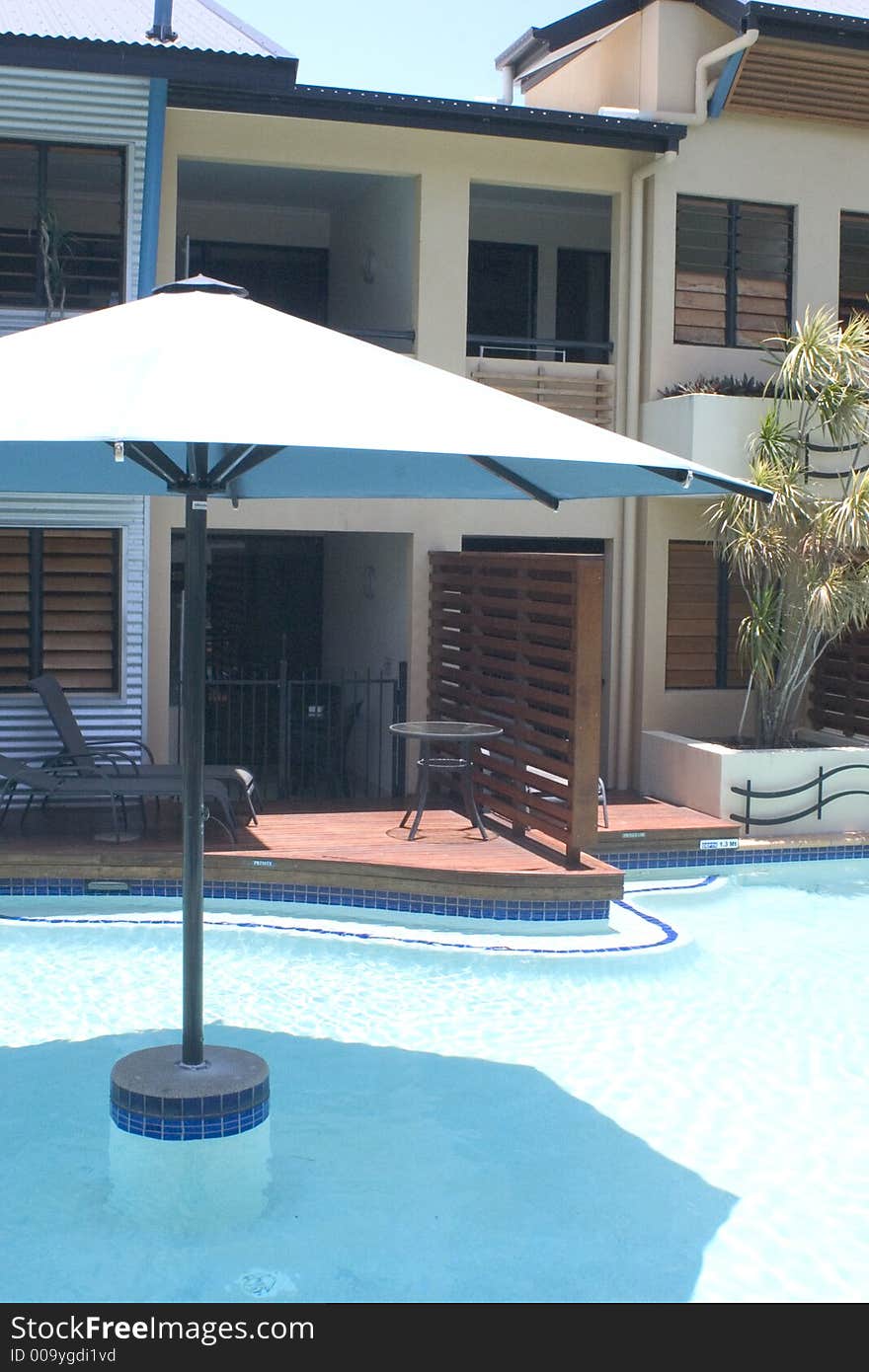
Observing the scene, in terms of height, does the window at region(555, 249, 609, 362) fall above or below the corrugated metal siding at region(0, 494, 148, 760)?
above

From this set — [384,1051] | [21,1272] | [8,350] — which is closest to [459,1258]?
[21,1272]

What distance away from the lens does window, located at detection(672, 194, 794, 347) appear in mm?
15969

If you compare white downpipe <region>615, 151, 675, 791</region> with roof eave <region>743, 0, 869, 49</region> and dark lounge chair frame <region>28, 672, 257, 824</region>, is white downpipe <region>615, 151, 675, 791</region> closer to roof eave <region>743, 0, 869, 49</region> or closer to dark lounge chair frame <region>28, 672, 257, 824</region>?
roof eave <region>743, 0, 869, 49</region>

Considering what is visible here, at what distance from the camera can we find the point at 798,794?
45.4 feet

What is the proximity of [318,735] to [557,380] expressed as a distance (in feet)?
15.9

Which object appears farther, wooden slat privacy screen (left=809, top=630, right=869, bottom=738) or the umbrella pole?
wooden slat privacy screen (left=809, top=630, right=869, bottom=738)

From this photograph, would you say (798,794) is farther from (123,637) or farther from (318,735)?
(123,637)

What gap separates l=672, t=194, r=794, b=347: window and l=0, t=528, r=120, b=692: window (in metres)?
6.60

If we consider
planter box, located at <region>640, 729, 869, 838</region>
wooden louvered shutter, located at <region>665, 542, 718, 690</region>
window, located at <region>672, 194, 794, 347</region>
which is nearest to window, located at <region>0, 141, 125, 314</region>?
window, located at <region>672, 194, 794, 347</region>

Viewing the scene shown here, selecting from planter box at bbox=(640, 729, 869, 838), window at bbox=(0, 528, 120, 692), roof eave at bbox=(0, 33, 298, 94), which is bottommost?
planter box at bbox=(640, 729, 869, 838)

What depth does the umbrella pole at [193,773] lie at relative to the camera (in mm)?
6688

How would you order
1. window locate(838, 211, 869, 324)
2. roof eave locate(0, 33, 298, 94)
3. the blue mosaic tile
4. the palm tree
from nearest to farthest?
the blue mosaic tile < roof eave locate(0, 33, 298, 94) < the palm tree < window locate(838, 211, 869, 324)

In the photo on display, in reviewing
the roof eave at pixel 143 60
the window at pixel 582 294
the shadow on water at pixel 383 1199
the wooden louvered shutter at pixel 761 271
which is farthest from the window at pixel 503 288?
the shadow on water at pixel 383 1199

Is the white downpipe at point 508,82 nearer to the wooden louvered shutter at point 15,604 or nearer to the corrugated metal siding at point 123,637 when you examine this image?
the corrugated metal siding at point 123,637
